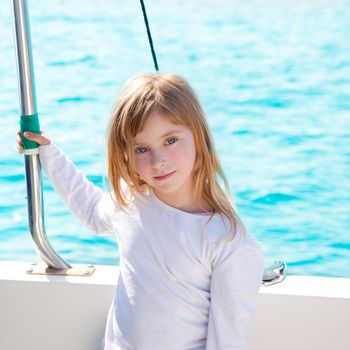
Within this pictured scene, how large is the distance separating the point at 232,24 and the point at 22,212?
9.16 feet

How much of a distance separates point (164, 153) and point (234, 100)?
3312 mm

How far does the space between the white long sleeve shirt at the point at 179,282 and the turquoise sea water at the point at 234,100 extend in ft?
5.71

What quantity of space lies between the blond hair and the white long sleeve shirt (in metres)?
0.04

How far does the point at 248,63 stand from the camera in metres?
5.20

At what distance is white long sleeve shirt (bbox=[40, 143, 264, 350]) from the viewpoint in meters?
1.41

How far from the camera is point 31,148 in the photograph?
1623 millimetres

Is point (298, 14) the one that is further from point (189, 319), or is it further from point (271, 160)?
point (189, 319)

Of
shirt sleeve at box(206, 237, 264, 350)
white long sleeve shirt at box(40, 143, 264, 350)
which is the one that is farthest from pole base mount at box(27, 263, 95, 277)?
shirt sleeve at box(206, 237, 264, 350)

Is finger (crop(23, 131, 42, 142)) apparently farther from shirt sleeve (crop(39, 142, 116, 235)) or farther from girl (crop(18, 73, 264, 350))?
girl (crop(18, 73, 264, 350))

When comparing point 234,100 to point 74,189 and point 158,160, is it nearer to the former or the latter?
point 74,189

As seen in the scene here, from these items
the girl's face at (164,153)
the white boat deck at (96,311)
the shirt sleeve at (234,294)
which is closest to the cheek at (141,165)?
the girl's face at (164,153)

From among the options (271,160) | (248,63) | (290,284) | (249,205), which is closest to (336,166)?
(271,160)

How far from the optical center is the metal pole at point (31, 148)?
1.59 metres

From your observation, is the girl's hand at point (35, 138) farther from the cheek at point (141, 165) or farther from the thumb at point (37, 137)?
the cheek at point (141, 165)
